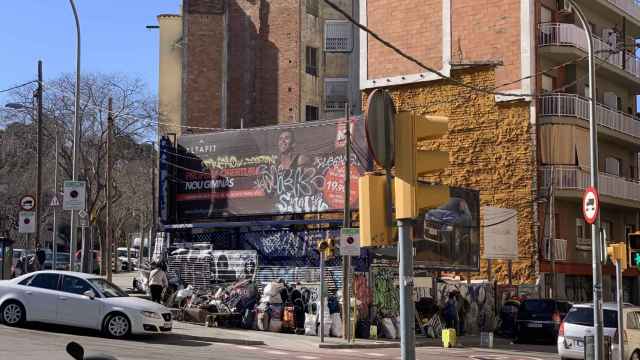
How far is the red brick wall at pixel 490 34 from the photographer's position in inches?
1565

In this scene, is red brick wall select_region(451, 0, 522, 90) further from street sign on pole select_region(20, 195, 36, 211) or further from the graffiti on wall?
street sign on pole select_region(20, 195, 36, 211)

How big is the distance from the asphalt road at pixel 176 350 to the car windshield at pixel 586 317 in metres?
2.59

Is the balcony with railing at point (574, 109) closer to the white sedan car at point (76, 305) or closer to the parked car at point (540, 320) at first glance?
the parked car at point (540, 320)

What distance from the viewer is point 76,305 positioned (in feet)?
69.7

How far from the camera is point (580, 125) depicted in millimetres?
39969

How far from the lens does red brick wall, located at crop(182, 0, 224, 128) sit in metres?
54.2

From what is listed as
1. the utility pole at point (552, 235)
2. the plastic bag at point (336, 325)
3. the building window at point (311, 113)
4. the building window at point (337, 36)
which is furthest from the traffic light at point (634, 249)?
the building window at point (337, 36)

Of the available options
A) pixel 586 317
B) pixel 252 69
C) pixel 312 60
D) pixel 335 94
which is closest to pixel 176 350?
pixel 586 317

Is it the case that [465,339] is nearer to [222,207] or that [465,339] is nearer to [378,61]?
[222,207]

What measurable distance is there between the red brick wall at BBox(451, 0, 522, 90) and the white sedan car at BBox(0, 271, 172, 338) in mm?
22914

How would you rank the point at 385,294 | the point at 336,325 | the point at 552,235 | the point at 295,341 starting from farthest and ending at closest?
1. the point at 552,235
2. the point at 385,294
3. the point at 336,325
4. the point at 295,341

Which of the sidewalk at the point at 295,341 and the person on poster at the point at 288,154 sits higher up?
the person on poster at the point at 288,154

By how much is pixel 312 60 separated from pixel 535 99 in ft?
63.7

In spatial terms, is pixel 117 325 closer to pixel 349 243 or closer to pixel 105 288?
pixel 105 288
